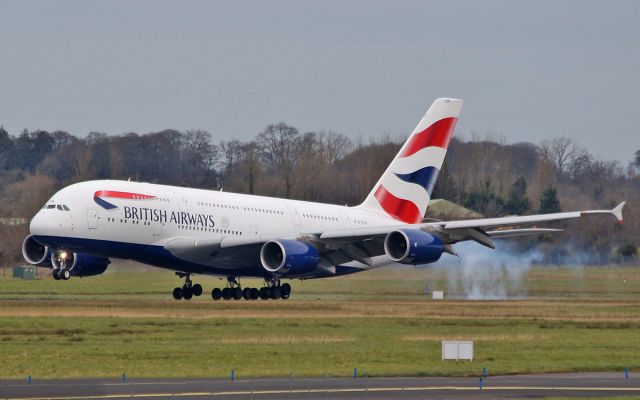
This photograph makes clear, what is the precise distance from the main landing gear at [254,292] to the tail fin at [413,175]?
7.76m

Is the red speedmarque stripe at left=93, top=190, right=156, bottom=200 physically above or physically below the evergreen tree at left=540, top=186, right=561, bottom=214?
below

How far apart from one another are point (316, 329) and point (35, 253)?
54.2ft

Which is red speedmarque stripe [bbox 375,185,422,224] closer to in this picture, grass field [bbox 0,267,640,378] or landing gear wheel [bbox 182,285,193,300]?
grass field [bbox 0,267,640,378]

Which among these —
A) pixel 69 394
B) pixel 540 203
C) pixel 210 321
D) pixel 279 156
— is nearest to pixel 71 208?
pixel 210 321

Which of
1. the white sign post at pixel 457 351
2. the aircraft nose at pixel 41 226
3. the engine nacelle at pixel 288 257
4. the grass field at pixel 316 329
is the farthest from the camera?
the engine nacelle at pixel 288 257

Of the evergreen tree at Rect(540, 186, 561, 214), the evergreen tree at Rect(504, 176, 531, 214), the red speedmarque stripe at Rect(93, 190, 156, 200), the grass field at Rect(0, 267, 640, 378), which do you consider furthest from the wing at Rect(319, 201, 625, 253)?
the evergreen tree at Rect(540, 186, 561, 214)

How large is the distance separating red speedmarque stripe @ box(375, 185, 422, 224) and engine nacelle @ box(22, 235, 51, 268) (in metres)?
16.4

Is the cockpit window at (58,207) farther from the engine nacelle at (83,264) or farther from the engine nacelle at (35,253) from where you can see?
the engine nacelle at (35,253)

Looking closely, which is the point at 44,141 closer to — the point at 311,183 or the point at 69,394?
the point at 311,183

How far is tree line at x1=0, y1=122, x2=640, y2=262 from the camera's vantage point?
3292 inches

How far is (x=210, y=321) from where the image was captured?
151 feet

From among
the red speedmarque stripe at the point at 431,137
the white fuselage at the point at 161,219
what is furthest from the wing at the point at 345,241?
the red speedmarque stripe at the point at 431,137

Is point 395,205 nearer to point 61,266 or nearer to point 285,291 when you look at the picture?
point 285,291

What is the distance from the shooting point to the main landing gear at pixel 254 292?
56.9 m
